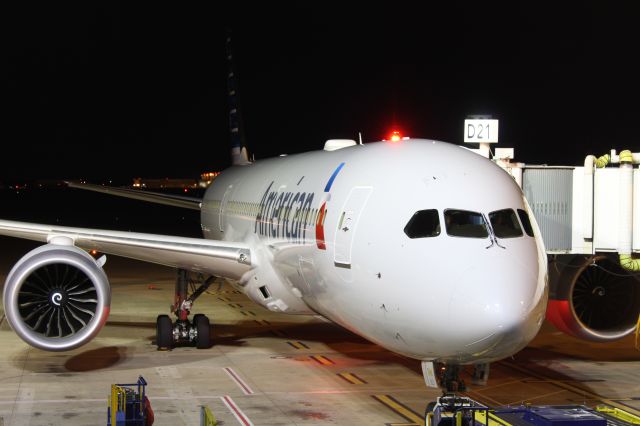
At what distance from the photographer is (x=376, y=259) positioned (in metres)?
11.3

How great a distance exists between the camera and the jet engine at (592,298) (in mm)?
15398

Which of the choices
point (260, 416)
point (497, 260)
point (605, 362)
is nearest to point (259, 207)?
point (260, 416)

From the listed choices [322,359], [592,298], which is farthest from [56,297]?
[592,298]

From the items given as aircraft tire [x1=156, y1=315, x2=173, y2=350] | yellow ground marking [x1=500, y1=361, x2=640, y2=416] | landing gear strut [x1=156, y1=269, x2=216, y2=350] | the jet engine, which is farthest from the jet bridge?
aircraft tire [x1=156, y1=315, x2=173, y2=350]

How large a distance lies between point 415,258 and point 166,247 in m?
7.73

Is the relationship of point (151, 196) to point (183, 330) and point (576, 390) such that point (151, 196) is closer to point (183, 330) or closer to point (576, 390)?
point (183, 330)

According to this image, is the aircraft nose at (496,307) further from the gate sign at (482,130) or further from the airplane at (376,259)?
the gate sign at (482,130)

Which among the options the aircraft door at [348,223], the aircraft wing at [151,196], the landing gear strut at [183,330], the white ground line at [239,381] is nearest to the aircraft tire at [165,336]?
the landing gear strut at [183,330]

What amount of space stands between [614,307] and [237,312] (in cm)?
1175

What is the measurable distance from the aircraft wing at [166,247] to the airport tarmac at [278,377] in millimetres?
1874

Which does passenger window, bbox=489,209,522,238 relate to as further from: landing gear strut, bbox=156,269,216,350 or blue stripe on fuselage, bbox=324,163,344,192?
landing gear strut, bbox=156,269,216,350

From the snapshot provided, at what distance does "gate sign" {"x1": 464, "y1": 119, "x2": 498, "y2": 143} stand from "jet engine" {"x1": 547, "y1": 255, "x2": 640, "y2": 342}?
2277mm

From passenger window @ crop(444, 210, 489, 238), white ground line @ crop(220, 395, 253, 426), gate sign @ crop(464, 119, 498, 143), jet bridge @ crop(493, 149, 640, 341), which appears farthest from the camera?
gate sign @ crop(464, 119, 498, 143)

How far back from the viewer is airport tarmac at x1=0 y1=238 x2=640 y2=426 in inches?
547
